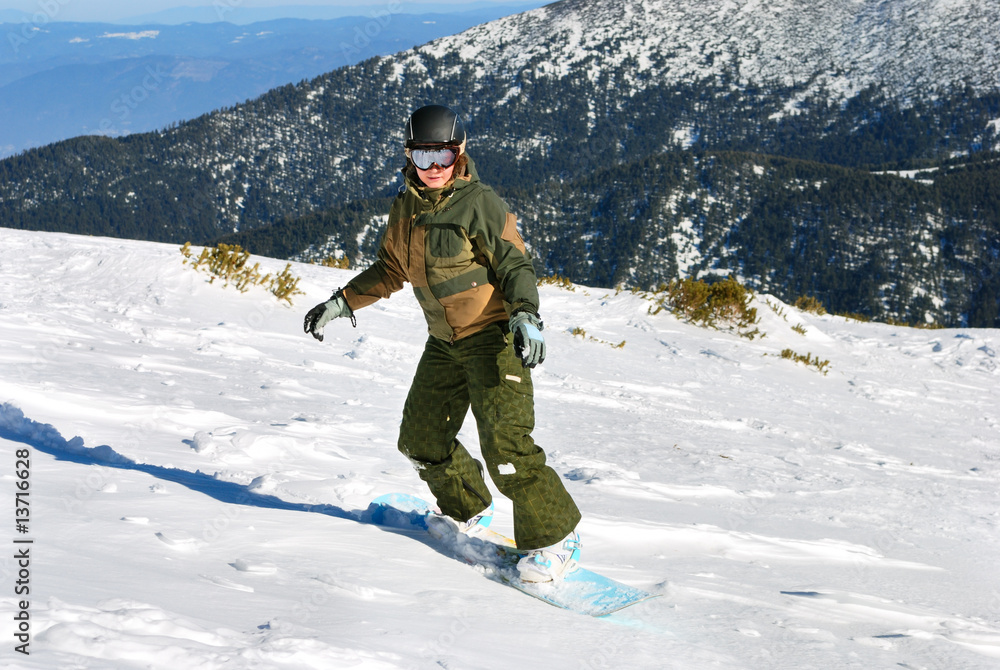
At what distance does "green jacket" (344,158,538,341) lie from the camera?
2645 millimetres

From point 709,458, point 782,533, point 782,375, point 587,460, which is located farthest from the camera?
point 782,375

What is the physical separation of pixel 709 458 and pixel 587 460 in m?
0.96

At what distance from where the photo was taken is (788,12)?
647ft

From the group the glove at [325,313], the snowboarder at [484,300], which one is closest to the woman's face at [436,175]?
the snowboarder at [484,300]

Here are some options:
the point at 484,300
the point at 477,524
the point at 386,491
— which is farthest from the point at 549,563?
the point at 386,491

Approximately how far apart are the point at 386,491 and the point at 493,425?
109cm

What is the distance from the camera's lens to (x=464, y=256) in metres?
2.68

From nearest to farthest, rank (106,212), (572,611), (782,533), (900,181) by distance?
(572,611)
(782,533)
(900,181)
(106,212)

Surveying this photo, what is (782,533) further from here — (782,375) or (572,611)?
(782,375)

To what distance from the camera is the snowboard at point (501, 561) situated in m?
2.55

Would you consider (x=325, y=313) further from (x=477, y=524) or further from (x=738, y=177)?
(x=738, y=177)

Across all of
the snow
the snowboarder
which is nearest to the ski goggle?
the snowboarder

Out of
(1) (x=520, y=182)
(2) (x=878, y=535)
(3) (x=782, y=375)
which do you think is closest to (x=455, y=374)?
(2) (x=878, y=535)

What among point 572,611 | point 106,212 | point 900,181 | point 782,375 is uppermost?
point 900,181
